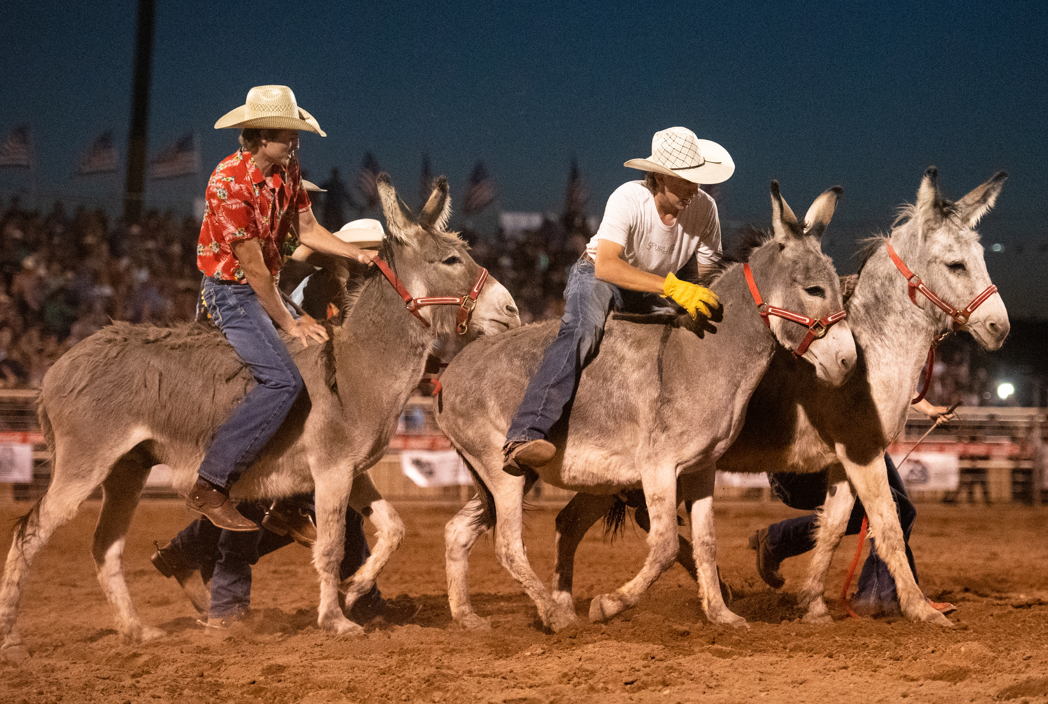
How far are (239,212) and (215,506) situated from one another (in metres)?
1.52

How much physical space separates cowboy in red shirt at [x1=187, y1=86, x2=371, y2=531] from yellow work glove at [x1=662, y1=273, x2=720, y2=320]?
1.87 metres

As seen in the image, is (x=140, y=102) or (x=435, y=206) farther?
(x=140, y=102)

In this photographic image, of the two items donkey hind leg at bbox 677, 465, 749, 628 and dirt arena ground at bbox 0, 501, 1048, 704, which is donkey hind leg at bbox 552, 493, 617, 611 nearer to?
dirt arena ground at bbox 0, 501, 1048, 704

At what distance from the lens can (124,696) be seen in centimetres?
431

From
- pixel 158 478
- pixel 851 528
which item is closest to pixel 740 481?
pixel 851 528

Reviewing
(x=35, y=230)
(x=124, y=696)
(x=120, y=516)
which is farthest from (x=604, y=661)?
(x=35, y=230)

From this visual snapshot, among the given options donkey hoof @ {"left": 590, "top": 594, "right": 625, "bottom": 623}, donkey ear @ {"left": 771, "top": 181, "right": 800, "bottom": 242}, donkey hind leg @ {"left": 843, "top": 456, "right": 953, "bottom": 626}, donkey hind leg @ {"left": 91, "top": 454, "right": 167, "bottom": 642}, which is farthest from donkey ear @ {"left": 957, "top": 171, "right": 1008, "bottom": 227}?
donkey hind leg @ {"left": 91, "top": 454, "right": 167, "bottom": 642}

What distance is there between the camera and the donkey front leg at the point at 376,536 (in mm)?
5562

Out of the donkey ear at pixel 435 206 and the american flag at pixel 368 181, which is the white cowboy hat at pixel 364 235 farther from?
the american flag at pixel 368 181

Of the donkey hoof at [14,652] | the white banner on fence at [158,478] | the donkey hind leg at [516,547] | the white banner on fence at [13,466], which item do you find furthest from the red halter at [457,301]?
the white banner on fence at [13,466]

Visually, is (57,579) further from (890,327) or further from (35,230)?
(35,230)

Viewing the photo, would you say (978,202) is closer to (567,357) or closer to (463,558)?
(567,357)

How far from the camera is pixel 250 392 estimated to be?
17.7 ft

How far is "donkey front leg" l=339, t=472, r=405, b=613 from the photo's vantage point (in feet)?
18.2
